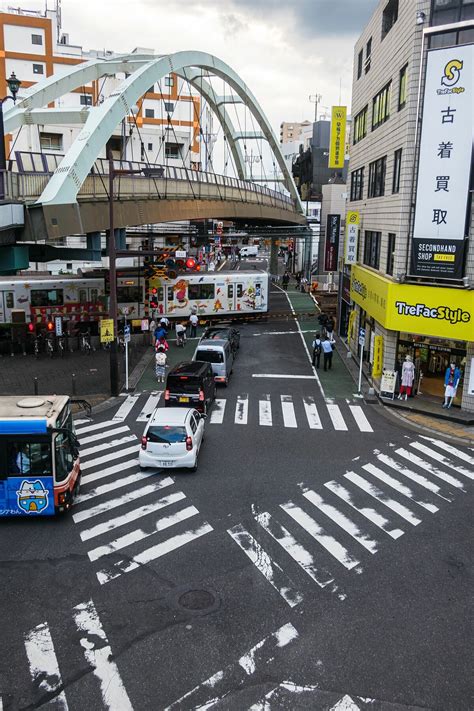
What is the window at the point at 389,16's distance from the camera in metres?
26.9

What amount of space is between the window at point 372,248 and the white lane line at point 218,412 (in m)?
11.0

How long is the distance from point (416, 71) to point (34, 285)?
71.2 ft

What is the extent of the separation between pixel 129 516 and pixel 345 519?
16.1 ft

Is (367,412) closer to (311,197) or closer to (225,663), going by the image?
(225,663)

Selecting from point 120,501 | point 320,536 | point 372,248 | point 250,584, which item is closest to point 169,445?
point 120,501

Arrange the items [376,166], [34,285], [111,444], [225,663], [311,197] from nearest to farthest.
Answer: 1. [225,663]
2. [111,444]
3. [376,166]
4. [34,285]
5. [311,197]

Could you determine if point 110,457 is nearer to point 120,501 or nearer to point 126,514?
point 120,501

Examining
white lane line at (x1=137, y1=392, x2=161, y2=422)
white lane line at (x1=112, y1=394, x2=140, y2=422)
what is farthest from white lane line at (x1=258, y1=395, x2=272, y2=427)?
white lane line at (x1=112, y1=394, x2=140, y2=422)

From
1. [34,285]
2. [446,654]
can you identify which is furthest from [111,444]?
[34,285]

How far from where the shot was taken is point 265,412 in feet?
72.3

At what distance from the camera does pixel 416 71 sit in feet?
73.0

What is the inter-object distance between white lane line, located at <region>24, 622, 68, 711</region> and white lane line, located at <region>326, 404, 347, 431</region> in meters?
13.0

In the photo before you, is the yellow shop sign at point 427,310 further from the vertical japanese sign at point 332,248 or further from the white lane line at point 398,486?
the vertical japanese sign at point 332,248

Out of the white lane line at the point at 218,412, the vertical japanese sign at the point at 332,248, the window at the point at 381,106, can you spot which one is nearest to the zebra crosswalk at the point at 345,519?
the white lane line at the point at 218,412
